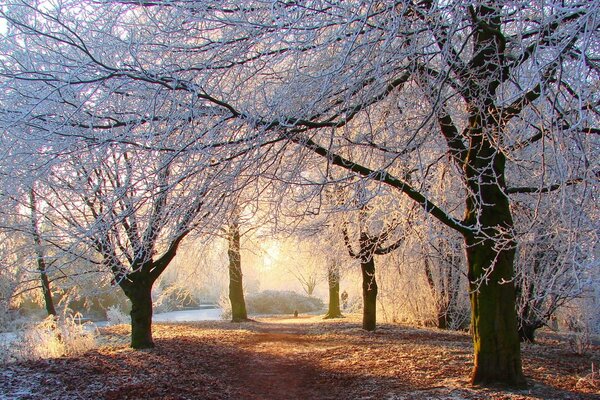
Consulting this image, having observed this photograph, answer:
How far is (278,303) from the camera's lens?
2780 cm

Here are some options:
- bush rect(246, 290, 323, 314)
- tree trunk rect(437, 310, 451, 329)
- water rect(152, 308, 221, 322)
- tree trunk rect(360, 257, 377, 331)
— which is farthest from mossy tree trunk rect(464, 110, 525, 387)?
bush rect(246, 290, 323, 314)

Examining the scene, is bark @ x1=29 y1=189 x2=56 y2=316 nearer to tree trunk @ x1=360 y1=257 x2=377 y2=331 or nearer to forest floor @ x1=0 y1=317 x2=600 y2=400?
forest floor @ x1=0 y1=317 x2=600 y2=400

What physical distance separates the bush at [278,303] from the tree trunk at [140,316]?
702 inches

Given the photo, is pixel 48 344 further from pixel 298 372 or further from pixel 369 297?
pixel 369 297

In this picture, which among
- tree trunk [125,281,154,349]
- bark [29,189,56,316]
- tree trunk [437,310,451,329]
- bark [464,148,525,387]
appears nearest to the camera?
bark [464,148,525,387]

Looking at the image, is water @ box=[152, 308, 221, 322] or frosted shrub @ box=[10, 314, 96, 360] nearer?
frosted shrub @ box=[10, 314, 96, 360]

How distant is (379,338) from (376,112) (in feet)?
19.7

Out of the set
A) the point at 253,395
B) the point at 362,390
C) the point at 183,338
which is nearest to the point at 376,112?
the point at 362,390

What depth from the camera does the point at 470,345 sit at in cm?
887

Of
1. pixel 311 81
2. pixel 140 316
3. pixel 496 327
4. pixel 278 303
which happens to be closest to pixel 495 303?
pixel 496 327

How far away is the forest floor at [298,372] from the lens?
5635 millimetres

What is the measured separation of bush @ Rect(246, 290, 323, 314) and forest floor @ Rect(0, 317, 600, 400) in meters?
16.9

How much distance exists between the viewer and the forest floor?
18.5 ft

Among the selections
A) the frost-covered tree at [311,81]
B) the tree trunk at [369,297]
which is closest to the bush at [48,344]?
the frost-covered tree at [311,81]
